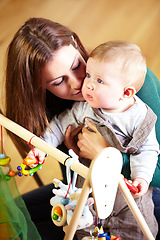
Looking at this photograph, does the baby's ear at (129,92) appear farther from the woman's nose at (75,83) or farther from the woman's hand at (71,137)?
the woman's hand at (71,137)

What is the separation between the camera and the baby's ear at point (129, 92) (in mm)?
971

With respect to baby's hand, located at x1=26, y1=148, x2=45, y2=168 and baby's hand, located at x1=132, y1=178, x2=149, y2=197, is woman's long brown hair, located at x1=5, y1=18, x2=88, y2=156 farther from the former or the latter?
baby's hand, located at x1=132, y1=178, x2=149, y2=197

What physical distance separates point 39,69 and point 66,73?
84 millimetres

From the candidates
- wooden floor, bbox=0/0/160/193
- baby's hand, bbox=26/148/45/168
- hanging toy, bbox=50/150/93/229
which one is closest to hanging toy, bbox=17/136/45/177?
baby's hand, bbox=26/148/45/168

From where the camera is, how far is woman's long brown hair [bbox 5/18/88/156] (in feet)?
3.35

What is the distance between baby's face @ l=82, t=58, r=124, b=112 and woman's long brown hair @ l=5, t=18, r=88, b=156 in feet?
0.47

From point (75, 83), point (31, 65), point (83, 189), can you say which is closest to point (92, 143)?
point (75, 83)

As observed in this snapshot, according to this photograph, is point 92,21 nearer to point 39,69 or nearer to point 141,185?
point 39,69

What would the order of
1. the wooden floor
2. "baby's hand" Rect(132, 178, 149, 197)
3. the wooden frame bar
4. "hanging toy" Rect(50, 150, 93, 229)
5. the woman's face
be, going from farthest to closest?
the wooden floor, the woman's face, "baby's hand" Rect(132, 178, 149, 197), "hanging toy" Rect(50, 150, 93, 229), the wooden frame bar

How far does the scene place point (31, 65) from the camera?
1034 millimetres

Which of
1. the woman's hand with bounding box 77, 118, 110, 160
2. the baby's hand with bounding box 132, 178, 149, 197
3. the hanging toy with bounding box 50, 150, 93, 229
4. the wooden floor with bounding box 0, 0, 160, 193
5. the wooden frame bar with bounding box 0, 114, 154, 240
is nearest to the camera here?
the wooden frame bar with bounding box 0, 114, 154, 240

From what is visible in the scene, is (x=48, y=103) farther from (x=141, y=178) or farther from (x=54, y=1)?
(x=54, y=1)

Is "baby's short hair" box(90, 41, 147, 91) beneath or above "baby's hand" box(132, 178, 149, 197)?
above

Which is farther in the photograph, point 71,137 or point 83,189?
point 71,137
